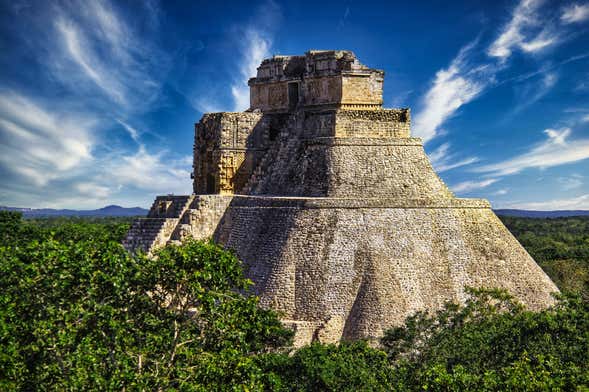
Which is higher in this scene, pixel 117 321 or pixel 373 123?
pixel 373 123

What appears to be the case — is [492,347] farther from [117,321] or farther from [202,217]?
[202,217]

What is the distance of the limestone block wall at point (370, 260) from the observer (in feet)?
79.2

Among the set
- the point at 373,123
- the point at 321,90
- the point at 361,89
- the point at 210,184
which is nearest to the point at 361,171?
the point at 373,123

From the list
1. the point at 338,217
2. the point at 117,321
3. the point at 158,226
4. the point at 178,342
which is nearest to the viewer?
the point at 117,321

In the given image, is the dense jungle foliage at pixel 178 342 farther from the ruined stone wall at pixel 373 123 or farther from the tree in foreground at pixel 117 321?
the ruined stone wall at pixel 373 123

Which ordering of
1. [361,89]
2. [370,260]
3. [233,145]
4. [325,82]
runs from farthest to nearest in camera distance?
[325,82]
[233,145]
[361,89]
[370,260]

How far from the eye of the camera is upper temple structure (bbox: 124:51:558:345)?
2447cm

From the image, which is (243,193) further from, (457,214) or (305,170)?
(457,214)

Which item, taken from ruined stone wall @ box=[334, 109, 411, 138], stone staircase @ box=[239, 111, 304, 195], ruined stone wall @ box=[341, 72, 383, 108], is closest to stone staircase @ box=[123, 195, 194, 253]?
stone staircase @ box=[239, 111, 304, 195]

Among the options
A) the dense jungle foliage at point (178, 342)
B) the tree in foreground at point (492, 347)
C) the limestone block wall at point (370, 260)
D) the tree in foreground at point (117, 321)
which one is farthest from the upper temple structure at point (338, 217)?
the tree in foreground at point (117, 321)

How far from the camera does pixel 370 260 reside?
2489cm

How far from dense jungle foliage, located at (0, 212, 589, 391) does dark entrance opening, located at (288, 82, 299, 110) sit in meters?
17.0

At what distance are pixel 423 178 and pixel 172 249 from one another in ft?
48.2

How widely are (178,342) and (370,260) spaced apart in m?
10.4
